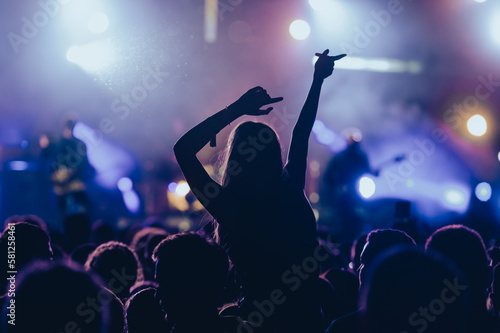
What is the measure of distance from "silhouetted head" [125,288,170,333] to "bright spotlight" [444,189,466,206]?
10.1m

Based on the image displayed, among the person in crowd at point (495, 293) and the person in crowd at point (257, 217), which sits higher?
the person in crowd at point (257, 217)

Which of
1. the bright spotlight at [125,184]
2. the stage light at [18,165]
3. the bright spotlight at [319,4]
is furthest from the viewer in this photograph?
the bright spotlight at [125,184]

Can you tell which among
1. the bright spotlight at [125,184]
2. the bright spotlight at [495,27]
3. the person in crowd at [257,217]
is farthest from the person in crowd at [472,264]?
the bright spotlight at [125,184]

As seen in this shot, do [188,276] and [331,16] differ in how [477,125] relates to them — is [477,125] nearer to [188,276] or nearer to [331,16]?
[331,16]

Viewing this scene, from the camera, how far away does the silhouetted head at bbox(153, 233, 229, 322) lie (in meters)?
1.71

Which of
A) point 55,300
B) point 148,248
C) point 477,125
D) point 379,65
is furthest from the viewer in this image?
point 379,65

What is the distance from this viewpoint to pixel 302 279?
7.27 feet

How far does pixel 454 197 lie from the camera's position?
440 inches

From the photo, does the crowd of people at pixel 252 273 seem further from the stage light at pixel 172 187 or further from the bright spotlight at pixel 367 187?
the stage light at pixel 172 187

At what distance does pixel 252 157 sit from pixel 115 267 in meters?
1.29

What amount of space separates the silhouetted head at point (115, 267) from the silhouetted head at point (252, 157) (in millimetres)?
1080

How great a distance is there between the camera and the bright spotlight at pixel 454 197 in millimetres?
11024

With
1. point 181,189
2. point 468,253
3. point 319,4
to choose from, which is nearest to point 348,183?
point 319,4

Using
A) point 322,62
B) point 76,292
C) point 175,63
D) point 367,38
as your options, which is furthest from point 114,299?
point 367,38
